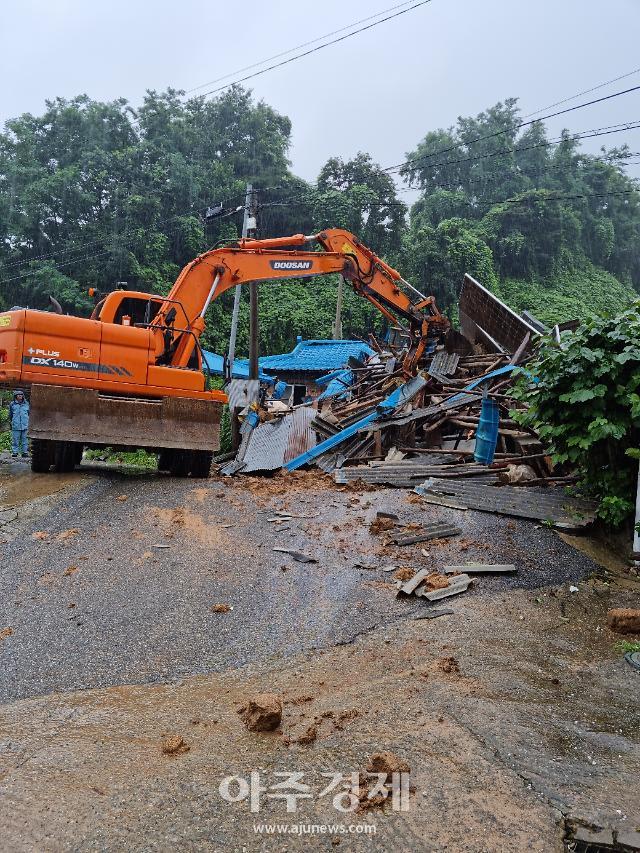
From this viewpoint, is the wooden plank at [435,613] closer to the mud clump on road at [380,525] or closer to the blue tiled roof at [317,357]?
the mud clump on road at [380,525]

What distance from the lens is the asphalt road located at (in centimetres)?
442

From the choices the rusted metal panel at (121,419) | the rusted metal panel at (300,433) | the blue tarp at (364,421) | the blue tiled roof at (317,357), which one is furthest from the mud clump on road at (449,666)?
the blue tiled roof at (317,357)

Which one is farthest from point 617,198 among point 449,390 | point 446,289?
point 449,390

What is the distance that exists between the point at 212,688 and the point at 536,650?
230cm

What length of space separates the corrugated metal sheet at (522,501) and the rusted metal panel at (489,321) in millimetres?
5216

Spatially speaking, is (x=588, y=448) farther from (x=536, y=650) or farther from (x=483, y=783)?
(x=483, y=783)

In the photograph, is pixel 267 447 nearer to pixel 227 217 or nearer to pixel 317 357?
pixel 317 357

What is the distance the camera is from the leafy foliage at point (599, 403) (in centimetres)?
601

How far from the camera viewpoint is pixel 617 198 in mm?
55500

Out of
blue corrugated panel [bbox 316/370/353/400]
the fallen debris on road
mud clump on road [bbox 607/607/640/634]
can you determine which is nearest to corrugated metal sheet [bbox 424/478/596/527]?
mud clump on road [bbox 607/607/640/634]

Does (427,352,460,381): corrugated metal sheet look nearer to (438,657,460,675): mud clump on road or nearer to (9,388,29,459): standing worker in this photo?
(438,657,460,675): mud clump on road

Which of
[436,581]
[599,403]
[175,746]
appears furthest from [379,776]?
[599,403]

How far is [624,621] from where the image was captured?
15.5ft

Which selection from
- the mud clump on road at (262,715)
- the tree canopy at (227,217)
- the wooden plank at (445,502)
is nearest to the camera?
the mud clump on road at (262,715)
